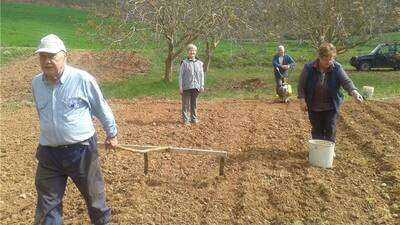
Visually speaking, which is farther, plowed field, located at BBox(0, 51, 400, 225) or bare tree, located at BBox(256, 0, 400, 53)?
bare tree, located at BBox(256, 0, 400, 53)

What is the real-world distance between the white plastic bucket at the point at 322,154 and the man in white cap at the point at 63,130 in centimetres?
325

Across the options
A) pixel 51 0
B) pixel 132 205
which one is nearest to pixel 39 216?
pixel 132 205

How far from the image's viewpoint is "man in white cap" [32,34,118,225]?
457 cm

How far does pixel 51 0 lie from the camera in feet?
173

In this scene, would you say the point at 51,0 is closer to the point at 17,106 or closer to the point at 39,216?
the point at 17,106

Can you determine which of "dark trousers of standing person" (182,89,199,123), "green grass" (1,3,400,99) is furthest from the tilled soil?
"green grass" (1,3,400,99)

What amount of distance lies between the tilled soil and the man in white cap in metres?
0.83

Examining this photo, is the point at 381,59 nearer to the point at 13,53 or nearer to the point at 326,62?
the point at 13,53

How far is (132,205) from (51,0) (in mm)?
50105

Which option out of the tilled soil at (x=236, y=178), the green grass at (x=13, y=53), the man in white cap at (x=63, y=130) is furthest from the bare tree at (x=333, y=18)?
the man in white cap at (x=63, y=130)

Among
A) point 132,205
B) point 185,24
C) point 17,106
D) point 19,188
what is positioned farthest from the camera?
point 185,24

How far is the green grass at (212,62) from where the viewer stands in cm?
1800

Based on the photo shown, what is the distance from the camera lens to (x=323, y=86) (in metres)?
7.37

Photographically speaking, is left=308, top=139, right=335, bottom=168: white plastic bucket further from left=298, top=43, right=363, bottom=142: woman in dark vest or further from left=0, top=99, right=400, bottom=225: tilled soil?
left=298, top=43, right=363, bottom=142: woman in dark vest
